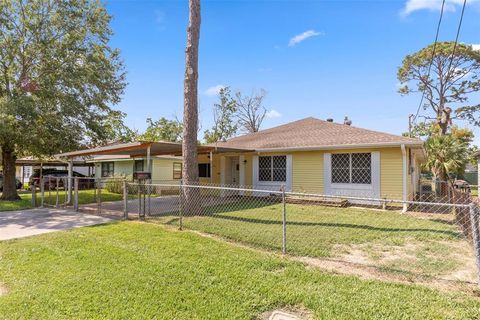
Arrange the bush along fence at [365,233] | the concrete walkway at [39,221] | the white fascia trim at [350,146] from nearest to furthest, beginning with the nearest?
1. the bush along fence at [365,233]
2. the concrete walkway at [39,221]
3. the white fascia trim at [350,146]

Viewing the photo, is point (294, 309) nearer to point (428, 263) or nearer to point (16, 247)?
point (428, 263)

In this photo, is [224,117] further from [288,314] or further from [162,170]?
[288,314]

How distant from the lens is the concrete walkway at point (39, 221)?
777cm

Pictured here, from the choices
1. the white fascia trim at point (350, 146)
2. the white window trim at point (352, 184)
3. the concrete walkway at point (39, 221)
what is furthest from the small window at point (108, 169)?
the white window trim at point (352, 184)

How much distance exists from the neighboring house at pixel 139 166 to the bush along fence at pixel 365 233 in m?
12.8

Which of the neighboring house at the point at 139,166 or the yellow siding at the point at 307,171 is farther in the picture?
the neighboring house at the point at 139,166

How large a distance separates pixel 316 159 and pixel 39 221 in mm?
10982

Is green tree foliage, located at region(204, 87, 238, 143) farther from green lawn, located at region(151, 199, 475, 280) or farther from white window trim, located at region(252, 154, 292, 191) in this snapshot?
green lawn, located at region(151, 199, 475, 280)

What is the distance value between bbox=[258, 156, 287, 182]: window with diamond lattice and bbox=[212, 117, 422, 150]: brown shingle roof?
2.51 ft

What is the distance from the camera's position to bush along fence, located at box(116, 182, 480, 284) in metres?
4.65

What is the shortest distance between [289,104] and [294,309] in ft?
87.6

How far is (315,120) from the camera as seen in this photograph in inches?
684

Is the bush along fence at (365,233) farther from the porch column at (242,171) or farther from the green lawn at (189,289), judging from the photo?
the porch column at (242,171)

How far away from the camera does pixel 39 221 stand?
30.4 feet
